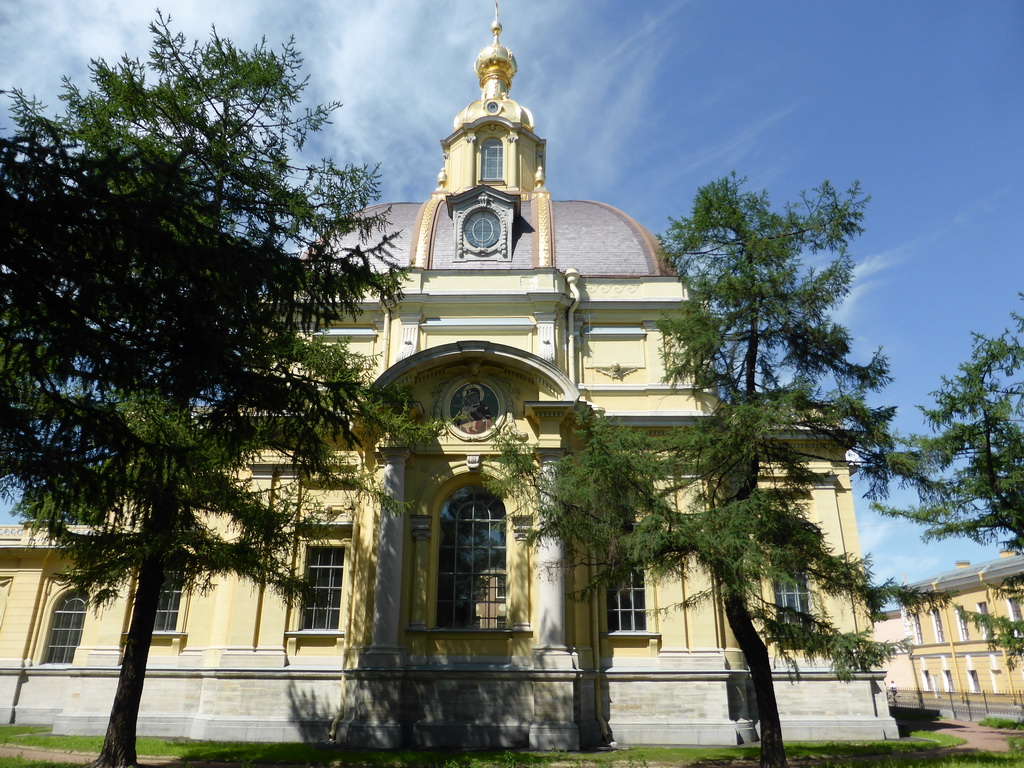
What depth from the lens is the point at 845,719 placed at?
60.1ft

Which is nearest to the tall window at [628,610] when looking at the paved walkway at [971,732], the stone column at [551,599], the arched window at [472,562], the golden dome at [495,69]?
the stone column at [551,599]

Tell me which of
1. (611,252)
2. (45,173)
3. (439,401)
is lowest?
Result: (45,173)

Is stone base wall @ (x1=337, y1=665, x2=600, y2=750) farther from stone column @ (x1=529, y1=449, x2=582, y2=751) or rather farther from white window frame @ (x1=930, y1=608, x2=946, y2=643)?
white window frame @ (x1=930, y1=608, x2=946, y2=643)

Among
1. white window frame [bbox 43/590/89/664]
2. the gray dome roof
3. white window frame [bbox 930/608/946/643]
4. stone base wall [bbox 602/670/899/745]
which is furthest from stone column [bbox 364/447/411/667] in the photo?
white window frame [bbox 930/608/946/643]

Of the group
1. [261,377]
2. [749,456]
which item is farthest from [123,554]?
[749,456]

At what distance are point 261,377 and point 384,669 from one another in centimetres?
1016

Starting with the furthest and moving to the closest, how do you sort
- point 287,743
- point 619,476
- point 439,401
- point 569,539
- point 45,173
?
point 439,401, point 287,743, point 569,539, point 619,476, point 45,173

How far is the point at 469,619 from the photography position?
59.4 feet

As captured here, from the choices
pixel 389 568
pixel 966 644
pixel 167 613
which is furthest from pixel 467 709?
pixel 966 644

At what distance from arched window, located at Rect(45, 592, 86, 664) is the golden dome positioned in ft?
74.7

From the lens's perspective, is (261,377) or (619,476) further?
(619,476)

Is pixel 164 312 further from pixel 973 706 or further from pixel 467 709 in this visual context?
pixel 973 706

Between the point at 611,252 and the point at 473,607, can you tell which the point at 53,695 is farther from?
the point at 611,252

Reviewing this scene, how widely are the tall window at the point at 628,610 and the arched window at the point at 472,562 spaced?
2721 mm
